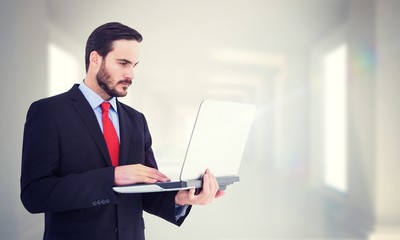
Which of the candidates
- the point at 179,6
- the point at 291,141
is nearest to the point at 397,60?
the point at 291,141

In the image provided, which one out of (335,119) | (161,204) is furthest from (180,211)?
(335,119)

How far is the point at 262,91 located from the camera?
351 centimetres

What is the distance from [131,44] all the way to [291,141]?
2345mm

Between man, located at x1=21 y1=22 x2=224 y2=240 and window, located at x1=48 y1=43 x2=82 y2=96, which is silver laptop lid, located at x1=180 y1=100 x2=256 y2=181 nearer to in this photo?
man, located at x1=21 y1=22 x2=224 y2=240

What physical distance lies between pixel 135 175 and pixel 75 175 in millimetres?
186

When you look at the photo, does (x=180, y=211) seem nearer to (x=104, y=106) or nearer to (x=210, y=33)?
(x=104, y=106)

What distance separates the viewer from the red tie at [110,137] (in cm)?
142

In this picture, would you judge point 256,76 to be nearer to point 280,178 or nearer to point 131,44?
point 280,178

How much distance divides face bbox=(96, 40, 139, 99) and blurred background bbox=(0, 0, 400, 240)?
1.83 meters

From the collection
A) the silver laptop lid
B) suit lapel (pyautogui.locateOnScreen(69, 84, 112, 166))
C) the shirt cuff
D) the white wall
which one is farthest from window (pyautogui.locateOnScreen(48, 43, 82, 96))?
the silver laptop lid

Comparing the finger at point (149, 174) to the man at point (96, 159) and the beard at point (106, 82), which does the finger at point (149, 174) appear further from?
the beard at point (106, 82)

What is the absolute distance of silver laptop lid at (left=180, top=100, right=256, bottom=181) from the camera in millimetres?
1209

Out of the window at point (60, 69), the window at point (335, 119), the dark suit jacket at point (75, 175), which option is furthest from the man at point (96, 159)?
the window at point (335, 119)

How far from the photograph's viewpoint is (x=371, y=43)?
3.36 m
